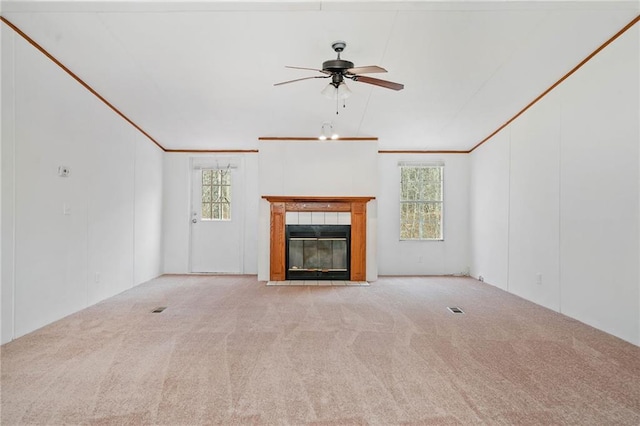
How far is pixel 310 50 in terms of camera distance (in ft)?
12.0

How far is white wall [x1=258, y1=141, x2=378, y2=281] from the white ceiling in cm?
90

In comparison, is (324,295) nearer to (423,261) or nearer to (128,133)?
(423,261)

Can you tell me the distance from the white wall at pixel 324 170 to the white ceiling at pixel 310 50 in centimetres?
90

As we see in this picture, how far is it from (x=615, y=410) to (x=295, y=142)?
534 centimetres

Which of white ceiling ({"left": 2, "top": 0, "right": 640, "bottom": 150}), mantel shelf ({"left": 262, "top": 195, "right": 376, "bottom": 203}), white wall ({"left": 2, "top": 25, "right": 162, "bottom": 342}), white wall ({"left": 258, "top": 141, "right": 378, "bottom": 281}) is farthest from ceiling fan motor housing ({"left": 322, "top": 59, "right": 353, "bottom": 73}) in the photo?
white wall ({"left": 258, "top": 141, "right": 378, "bottom": 281})

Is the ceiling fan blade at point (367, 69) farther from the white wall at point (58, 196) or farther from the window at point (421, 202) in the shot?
the window at point (421, 202)

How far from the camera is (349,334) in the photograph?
11.2ft

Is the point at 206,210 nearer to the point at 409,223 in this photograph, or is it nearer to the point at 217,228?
the point at 217,228

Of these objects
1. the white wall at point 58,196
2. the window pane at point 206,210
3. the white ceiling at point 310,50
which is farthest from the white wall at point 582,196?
the white wall at point 58,196

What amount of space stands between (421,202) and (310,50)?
4.32 meters

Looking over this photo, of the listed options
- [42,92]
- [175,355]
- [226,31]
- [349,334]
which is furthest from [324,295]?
[42,92]

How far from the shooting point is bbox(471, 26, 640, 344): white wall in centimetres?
329

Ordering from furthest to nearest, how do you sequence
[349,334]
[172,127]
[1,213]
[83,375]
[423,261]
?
[423,261] → [172,127] → [349,334] → [1,213] → [83,375]

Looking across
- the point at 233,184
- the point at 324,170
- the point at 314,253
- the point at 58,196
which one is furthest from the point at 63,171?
the point at 324,170
